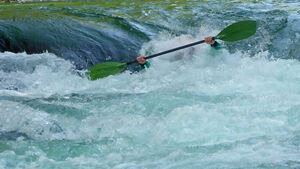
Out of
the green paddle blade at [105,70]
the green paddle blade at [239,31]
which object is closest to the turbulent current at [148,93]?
the green paddle blade at [105,70]

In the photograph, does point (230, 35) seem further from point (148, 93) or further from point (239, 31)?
point (148, 93)

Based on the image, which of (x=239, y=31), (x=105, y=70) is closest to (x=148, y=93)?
(x=105, y=70)

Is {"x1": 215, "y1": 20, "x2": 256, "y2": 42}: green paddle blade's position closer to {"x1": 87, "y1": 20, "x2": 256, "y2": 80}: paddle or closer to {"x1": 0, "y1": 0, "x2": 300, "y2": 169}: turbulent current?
{"x1": 87, "y1": 20, "x2": 256, "y2": 80}: paddle

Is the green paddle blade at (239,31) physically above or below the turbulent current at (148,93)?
above

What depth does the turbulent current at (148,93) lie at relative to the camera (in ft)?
12.7

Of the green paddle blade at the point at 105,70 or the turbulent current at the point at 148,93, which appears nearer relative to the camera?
the turbulent current at the point at 148,93

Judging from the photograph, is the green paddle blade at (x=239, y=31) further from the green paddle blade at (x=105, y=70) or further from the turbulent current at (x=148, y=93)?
the green paddle blade at (x=105, y=70)

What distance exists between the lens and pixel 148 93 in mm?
5277

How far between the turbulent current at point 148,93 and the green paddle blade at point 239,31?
50cm

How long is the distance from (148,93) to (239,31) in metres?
1.24

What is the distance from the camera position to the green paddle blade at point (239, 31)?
213 inches

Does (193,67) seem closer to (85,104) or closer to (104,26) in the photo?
(85,104)

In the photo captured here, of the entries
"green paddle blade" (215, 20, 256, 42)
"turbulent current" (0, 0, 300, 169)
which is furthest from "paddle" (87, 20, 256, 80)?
"turbulent current" (0, 0, 300, 169)

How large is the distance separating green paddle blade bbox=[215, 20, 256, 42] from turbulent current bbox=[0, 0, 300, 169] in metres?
0.50
